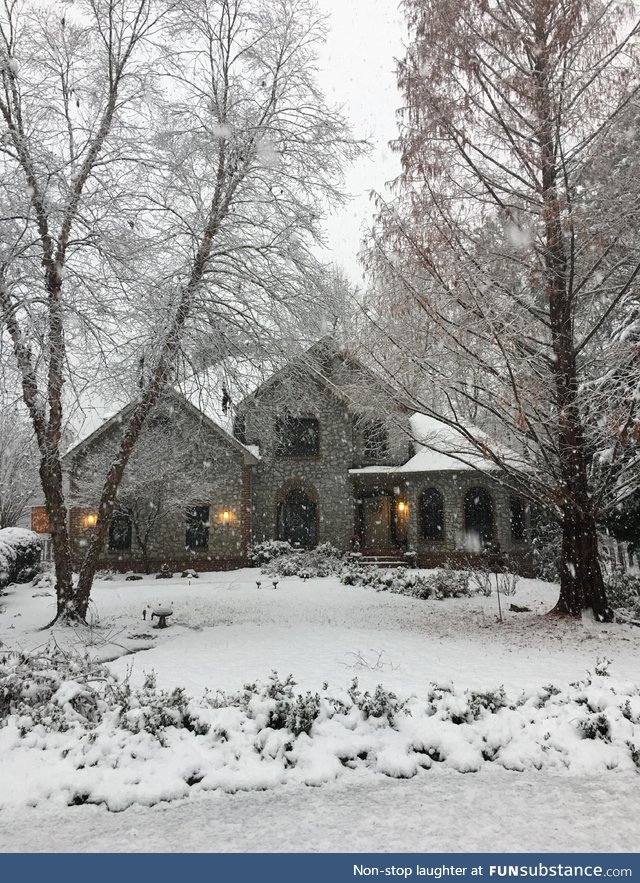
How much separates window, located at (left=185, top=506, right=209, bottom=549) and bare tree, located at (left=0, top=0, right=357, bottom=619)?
1104cm

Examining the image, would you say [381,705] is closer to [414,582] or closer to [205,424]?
[414,582]

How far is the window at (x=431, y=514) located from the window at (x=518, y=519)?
2595 mm

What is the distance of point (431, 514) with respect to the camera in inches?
862

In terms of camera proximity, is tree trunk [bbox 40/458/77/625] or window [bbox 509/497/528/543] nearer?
tree trunk [bbox 40/458/77/625]

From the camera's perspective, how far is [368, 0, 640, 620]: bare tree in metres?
8.73

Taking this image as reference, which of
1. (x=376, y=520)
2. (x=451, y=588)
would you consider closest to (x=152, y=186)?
(x=451, y=588)

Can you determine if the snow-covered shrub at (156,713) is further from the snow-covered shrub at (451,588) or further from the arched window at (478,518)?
the arched window at (478,518)

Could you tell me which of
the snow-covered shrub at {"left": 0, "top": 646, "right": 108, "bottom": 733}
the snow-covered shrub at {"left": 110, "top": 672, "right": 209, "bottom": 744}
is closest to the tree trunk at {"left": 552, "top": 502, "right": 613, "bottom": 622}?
the snow-covered shrub at {"left": 110, "top": 672, "right": 209, "bottom": 744}

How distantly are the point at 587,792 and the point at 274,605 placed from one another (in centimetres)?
936

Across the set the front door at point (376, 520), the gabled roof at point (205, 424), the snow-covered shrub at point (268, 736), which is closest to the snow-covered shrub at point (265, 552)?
the gabled roof at point (205, 424)

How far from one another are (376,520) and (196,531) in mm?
7556

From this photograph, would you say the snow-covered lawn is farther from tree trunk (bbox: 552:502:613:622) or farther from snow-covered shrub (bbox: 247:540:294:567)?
snow-covered shrub (bbox: 247:540:294:567)

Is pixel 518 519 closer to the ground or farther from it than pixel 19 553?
farther from it

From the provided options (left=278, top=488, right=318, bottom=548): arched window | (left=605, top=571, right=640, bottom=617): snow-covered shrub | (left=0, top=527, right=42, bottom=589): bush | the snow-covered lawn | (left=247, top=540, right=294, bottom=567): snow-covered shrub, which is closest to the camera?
the snow-covered lawn
